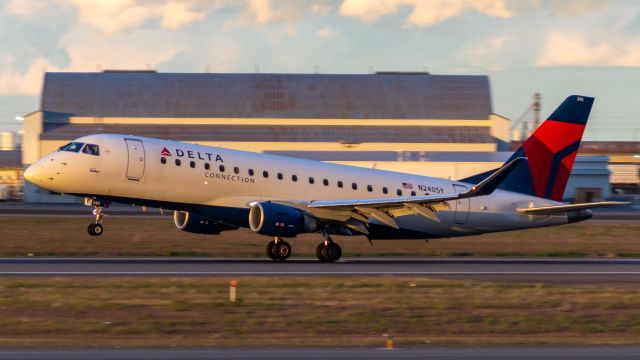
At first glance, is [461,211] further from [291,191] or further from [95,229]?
[95,229]

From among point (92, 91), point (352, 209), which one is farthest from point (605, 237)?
point (92, 91)

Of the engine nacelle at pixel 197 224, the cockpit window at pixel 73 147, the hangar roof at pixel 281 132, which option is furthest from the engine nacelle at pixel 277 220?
the hangar roof at pixel 281 132

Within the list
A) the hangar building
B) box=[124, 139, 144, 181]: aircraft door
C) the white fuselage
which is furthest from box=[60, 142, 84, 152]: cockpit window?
the hangar building

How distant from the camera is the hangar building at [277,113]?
89500 mm

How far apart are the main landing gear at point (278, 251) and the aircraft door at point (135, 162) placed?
17.4 ft

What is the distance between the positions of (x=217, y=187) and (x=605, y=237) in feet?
78.8

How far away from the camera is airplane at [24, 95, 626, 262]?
3284 cm

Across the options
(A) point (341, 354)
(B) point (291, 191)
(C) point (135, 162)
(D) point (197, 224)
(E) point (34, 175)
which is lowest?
(A) point (341, 354)

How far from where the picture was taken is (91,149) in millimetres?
33188

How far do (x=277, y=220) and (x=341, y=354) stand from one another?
53.9 feet

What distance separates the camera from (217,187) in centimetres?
3375

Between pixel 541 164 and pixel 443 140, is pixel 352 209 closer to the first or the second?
pixel 541 164

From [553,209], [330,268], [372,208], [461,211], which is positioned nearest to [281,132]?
[461,211]

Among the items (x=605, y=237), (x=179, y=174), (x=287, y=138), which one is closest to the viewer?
(x=179, y=174)
